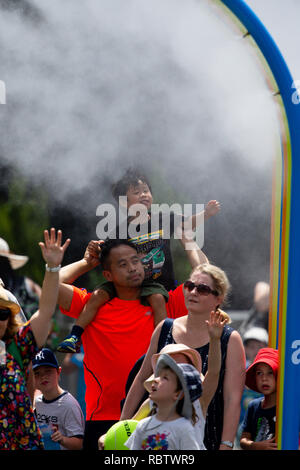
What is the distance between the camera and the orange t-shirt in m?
3.86

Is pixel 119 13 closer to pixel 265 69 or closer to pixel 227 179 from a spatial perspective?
pixel 227 179

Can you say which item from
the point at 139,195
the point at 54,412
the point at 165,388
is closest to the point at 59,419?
the point at 54,412

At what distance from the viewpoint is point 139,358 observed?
3828mm

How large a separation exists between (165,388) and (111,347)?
2.85ft

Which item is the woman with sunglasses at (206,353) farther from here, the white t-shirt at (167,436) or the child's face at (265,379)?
the white t-shirt at (167,436)

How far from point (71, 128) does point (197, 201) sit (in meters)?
1.20

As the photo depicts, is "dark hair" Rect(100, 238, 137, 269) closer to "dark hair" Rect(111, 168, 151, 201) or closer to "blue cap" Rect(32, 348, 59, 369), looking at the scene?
"dark hair" Rect(111, 168, 151, 201)

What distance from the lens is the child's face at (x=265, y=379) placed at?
3.59 metres

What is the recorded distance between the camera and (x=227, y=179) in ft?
16.5

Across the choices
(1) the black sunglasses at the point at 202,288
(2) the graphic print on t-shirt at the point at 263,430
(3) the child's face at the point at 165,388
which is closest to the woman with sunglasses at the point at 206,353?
(1) the black sunglasses at the point at 202,288

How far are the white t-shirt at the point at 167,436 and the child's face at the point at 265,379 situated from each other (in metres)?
0.66

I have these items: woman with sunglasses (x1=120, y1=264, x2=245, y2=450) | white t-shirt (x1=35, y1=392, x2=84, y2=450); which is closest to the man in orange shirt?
white t-shirt (x1=35, y1=392, x2=84, y2=450)

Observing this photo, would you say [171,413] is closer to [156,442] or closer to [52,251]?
[156,442]

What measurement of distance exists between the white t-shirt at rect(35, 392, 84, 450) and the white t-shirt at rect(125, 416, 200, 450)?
982mm
